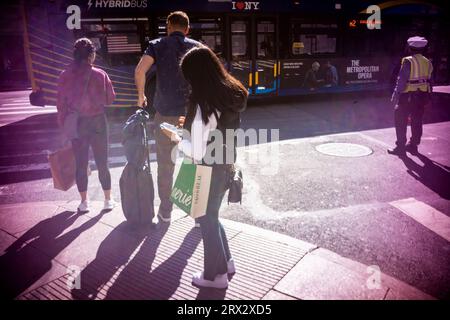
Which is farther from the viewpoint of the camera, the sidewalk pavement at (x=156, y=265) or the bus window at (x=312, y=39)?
the bus window at (x=312, y=39)

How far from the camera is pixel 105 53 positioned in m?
9.88

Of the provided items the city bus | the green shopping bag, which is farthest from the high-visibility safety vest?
the green shopping bag

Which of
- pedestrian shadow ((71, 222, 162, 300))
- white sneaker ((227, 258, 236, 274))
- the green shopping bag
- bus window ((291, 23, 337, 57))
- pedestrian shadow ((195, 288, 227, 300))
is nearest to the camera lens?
the green shopping bag

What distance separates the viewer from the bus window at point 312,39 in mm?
11789

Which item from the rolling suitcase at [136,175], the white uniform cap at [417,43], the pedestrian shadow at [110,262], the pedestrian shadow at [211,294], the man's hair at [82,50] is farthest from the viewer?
the white uniform cap at [417,43]

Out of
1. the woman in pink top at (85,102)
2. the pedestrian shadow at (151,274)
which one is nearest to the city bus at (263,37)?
the woman in pink top at (85,102)

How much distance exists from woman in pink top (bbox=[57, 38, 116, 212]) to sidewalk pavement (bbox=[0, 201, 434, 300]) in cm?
73

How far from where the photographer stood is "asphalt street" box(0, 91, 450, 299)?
374 cm

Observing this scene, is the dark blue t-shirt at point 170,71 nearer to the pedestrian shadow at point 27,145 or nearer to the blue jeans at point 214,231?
the blue jeans at point 214,231

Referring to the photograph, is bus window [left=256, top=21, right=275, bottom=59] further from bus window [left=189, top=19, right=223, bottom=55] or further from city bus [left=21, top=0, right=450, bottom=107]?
bus window [left=189, top=19, right=223, bottom=55]

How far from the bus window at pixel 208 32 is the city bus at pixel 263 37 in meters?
0.03

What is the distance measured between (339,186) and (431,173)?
5.76 ft
